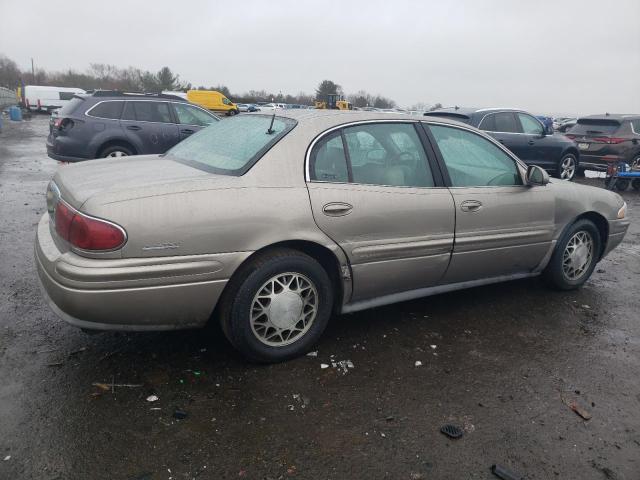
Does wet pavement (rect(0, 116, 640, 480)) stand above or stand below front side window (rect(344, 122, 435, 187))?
below

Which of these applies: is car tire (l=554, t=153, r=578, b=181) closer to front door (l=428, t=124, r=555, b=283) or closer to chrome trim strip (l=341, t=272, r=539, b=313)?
front door (l=428, t=124, r=555, b=283)

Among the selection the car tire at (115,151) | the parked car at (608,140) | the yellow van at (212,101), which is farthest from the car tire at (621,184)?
the yellow van at (212,101)

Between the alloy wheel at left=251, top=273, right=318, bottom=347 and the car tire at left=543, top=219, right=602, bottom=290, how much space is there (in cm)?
247

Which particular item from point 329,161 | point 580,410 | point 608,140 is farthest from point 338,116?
point 608,140

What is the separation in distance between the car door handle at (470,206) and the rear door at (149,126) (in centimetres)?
714

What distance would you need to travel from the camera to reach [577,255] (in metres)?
4.50

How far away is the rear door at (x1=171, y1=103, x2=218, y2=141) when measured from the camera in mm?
9773

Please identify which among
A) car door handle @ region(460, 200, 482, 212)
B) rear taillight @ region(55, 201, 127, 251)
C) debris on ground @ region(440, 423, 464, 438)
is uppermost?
car door handle @ region(460, 200, 482, 212)

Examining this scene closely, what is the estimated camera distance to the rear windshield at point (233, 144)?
3.11 m

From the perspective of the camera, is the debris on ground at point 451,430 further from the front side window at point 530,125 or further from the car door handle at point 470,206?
the front side window at point 530,125

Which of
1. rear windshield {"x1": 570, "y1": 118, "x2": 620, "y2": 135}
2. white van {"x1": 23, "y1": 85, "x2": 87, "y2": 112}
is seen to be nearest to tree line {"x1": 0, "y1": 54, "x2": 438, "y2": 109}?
white van {"x1": 23, "y1": 85, "x2": 87, "y2": 112}

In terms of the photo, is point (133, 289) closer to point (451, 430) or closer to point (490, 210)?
point (451, 430)

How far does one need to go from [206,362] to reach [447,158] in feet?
7.46

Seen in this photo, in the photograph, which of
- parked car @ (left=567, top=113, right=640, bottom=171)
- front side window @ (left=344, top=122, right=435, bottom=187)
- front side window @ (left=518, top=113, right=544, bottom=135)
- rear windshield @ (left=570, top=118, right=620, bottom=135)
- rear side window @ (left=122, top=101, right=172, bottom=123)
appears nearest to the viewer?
front side window @ (left=344, top=122, right=435, bottom=187)
